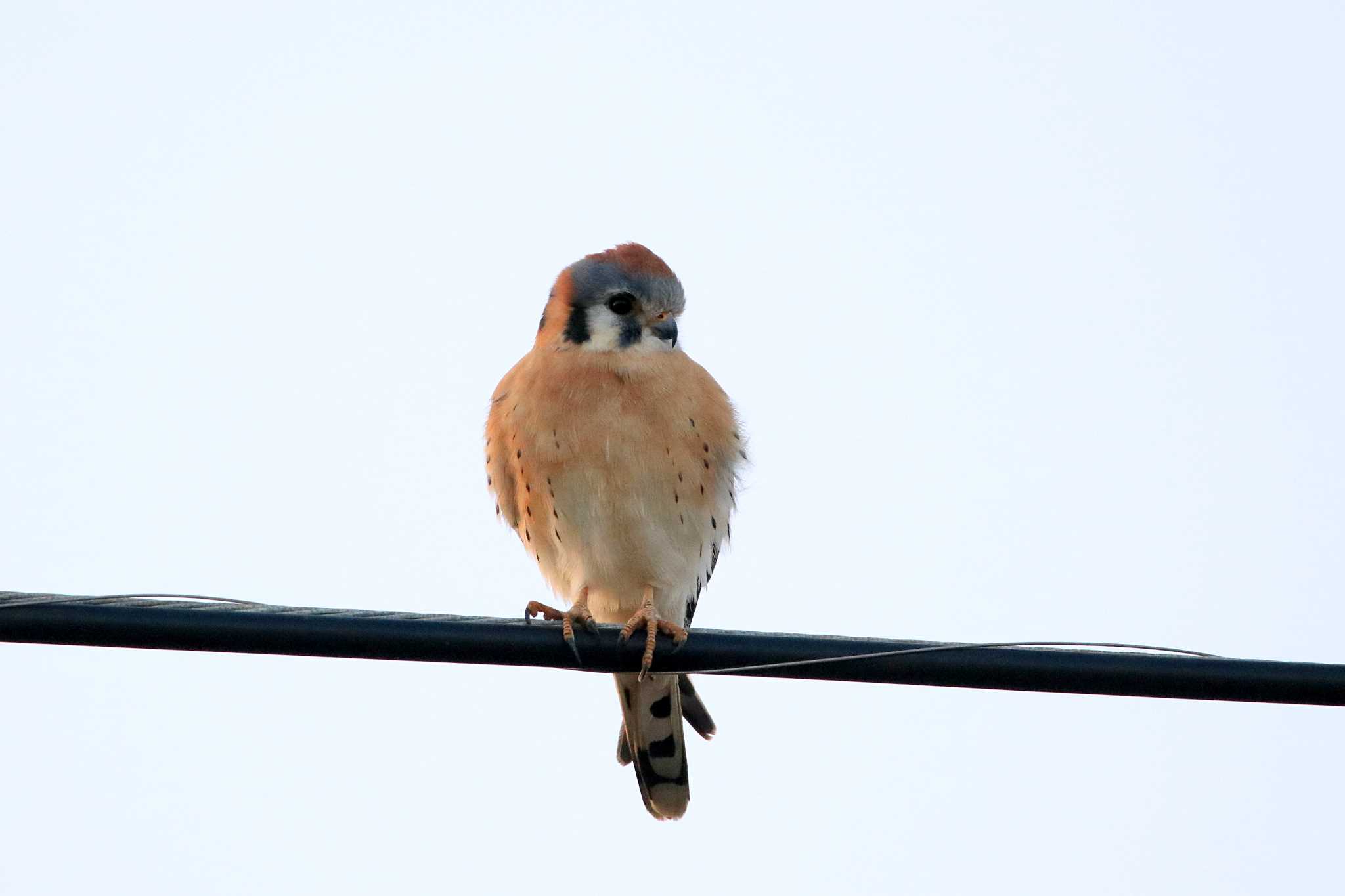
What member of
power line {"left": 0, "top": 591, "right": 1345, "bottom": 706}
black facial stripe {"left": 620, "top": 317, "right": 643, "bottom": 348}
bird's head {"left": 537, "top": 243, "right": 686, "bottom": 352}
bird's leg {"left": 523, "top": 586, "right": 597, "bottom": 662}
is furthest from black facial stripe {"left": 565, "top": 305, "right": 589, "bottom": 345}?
power line {"left": 0, "top": 591, "right": 1345, "bottom": 706}

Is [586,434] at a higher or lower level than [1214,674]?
higher

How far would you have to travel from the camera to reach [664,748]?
5.57 meters

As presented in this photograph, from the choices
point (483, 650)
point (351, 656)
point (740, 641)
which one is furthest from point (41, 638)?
point (740, 641)

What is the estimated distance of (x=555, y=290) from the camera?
596 cm

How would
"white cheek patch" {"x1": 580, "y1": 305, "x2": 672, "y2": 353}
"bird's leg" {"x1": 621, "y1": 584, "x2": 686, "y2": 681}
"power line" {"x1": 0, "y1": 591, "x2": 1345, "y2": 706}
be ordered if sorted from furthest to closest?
"white cheek patch" {"x1": 580, "y1": 305, "x2": 672, "y2": 353} < "bird's leg" {"x1": 621, "y1": 584, "x2": 686, "y2": 681} < "power line" {"x1": 0, "y1": 591, "x2": 1345, "y2": 706}

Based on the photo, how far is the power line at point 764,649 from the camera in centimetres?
318

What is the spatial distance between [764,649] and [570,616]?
1029 millimetres

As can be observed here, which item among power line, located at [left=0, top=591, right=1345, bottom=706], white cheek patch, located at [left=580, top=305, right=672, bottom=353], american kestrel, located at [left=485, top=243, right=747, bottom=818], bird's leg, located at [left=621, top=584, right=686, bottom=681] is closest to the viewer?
power line, located at [left=0, top=591, right=1345, bottom=706]

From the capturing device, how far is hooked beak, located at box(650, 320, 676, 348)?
18.4ft

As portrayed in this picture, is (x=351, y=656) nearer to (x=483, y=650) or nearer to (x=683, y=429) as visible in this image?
(x=483, y=650)

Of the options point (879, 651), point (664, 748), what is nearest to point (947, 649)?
point (879, 651)

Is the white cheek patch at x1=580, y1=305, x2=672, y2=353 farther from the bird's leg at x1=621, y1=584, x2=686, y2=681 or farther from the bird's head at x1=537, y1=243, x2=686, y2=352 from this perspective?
the bird's leg at x1=621, y1=584, x2=686, y2=681

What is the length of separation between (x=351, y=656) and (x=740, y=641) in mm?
814

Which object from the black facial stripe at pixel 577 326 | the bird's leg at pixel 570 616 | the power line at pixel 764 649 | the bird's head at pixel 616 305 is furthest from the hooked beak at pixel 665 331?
the power line at pixel 764 649
